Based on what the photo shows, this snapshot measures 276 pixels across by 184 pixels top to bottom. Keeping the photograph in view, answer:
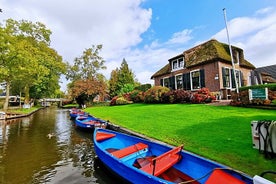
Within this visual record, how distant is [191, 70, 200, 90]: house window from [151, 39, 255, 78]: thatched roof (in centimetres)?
94

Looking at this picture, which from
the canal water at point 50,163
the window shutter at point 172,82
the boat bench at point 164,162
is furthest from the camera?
the window shutter at point 172,82

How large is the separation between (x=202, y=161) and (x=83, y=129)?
31.0 feet

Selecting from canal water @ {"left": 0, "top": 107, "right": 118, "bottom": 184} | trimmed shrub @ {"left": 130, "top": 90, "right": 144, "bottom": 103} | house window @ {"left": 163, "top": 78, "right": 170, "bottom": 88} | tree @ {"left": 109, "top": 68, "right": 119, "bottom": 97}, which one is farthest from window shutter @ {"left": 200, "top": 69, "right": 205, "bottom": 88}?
tree @ {"left": 109, "top": 68, "right": 119, "bottom": 97}

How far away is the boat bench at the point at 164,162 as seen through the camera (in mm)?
3633

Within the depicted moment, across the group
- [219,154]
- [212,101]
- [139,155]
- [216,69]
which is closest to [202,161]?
[219,154]

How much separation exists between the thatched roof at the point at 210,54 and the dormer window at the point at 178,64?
59cm

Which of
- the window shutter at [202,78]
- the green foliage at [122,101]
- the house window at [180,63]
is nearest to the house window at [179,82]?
the house window at [180,63]

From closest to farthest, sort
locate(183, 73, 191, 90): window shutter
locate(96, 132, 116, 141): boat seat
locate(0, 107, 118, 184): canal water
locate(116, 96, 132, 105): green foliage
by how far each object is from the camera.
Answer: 1. locate(0, 107, 118, 184): canal water
2. locate(96, 132, 116, 141): boat seat
3. locate(183, 73, 191, 90): window shutter
4. locate(116, 96, 132, 105): green foliage

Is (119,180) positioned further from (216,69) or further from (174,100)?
(216,69)

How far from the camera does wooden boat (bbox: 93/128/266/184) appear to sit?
9.84 feet

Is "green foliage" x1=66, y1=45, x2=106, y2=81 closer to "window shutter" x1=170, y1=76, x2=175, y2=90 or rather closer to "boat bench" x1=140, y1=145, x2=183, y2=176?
"window shutter" x1=170, y1=76, x2=175, y2=90

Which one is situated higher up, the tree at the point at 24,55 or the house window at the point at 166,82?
the tree at the point at 24,55

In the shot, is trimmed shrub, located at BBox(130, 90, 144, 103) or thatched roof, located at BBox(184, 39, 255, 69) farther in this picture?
trimmed shrub, located at BBox(130, 90, 144, 103)

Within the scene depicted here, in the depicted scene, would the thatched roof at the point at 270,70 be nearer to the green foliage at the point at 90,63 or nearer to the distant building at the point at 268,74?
the distant building at the point at 268,74
